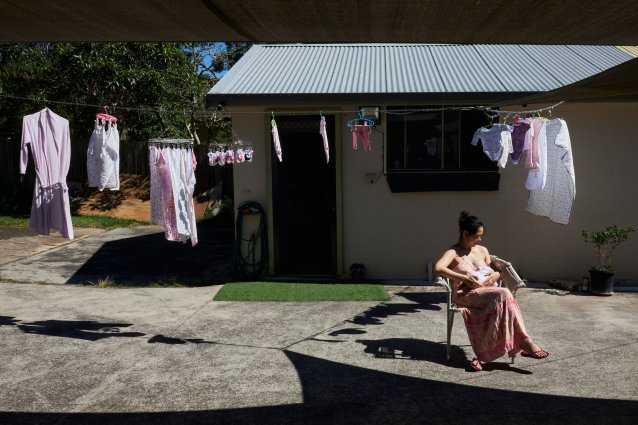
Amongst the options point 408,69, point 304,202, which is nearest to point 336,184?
point 304,202

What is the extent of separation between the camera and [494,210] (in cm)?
929

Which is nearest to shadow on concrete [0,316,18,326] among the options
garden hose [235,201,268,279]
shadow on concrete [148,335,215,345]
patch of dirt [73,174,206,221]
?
shadow on concrete [148,335,215,345]

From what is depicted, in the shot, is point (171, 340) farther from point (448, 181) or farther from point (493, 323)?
point (448, 181)

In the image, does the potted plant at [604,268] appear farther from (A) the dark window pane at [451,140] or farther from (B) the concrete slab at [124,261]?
(B) the concrete slab at [124,261]

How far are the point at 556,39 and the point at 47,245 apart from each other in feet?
35.4

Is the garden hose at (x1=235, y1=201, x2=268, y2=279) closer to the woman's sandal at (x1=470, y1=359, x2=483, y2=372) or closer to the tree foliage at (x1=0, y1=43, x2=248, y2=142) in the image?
the woman's sandal at (x1=470, y1=359, x2=483, y2=372)

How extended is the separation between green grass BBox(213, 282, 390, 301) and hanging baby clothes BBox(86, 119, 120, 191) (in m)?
2.36

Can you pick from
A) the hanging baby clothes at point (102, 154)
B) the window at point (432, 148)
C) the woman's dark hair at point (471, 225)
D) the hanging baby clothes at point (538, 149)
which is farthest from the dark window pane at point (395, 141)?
the hanging baby clothes at point (102, 154)

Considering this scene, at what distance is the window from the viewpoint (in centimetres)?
919

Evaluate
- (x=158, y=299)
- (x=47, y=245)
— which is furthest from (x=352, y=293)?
(x=47, y=245)

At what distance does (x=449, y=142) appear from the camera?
9273 mm

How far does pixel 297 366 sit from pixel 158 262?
6.27 meters

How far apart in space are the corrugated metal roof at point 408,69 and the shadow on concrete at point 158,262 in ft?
10.4

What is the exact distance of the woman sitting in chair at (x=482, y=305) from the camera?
5438 mm
